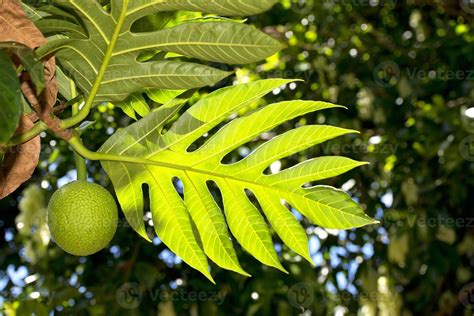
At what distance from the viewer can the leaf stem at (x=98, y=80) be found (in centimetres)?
67

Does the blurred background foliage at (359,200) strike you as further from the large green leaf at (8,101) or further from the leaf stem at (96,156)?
the large green leaf at (8,101)

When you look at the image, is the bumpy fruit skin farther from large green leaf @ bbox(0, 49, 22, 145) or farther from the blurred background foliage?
the blurred background foliage

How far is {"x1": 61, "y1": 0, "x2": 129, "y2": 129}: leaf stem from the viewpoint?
0.67 metres

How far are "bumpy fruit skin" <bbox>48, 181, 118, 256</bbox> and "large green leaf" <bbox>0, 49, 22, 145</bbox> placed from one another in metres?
0.21

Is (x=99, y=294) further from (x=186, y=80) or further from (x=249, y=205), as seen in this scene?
(x=186, y=80)

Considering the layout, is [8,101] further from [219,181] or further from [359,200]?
[359,200]

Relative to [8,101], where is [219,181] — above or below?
below

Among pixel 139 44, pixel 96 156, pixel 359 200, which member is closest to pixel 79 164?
pixel 96 156

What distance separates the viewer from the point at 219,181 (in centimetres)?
83

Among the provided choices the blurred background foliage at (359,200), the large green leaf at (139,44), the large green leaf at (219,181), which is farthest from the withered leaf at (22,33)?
the blurred background foliage at (359,200)

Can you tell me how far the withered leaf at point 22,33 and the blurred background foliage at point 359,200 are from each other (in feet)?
6.00

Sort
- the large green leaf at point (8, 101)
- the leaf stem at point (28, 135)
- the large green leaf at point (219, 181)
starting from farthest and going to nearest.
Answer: the large green leaf at point (219, 181), the leaf stem at point (28, 135), the large green leaf at point (8, 101)

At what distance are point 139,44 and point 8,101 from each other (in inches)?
6.3

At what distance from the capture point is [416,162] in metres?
2.90
